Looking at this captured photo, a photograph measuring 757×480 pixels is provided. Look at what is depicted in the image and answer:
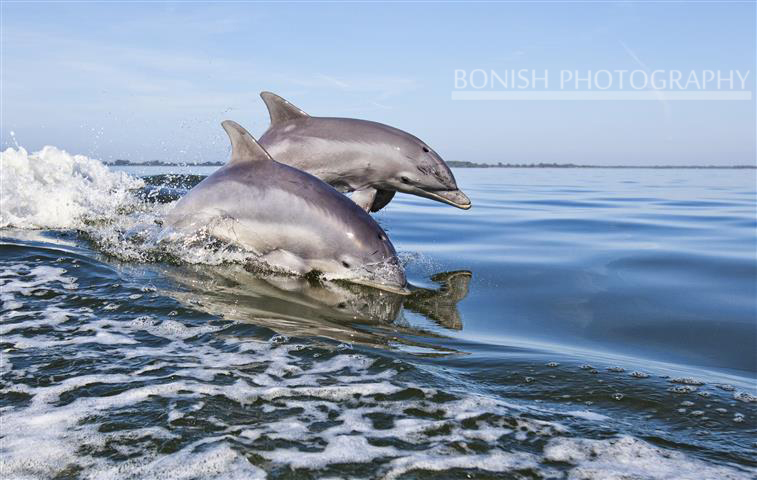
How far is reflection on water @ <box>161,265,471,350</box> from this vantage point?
4820 mm

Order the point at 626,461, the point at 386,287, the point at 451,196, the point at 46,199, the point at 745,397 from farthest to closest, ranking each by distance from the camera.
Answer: the point at 46,199 < the point at 451,196 < the point at 386,287 < the point at 745,397 < the point at 626,461

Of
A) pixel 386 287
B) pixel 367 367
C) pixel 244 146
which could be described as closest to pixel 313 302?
pixel 386 287

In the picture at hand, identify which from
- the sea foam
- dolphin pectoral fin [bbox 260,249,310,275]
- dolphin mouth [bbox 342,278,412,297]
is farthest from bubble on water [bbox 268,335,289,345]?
the sea foam

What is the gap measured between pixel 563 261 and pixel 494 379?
198 inches

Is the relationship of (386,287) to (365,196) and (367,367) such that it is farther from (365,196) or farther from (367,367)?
(365,196)

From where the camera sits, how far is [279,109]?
923 centimetres

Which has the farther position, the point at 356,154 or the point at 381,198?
the point at 381,198

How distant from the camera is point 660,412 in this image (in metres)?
3.40

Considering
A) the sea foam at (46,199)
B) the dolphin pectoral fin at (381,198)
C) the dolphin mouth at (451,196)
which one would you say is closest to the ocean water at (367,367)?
the sea foam at (46,199)

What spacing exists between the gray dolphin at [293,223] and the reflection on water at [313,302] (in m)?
0.22

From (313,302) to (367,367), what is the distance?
1.90 metres

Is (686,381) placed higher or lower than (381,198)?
lower

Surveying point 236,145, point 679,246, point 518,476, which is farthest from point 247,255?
point 679,246

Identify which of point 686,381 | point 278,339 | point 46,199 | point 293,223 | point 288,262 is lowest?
point 686,381
